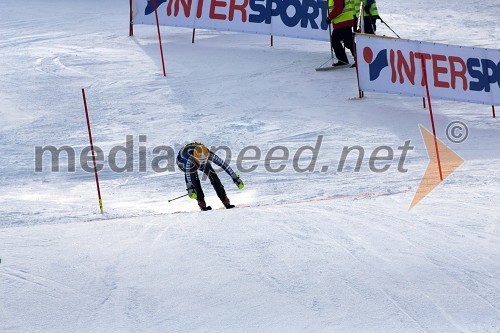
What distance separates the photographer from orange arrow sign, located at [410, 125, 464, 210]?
12141mm

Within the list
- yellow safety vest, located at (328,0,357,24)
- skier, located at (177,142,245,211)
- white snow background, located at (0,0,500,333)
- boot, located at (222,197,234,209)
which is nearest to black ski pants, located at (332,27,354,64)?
yellow safety vest, located at (328,0,357,24)

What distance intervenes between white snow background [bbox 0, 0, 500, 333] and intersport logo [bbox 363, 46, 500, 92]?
2.36ft

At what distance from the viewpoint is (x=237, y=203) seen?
12.8m

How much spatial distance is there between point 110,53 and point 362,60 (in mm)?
6402

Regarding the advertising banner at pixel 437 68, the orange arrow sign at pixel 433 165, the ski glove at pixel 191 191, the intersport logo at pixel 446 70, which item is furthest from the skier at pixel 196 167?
the advertising banner at pixel 437 68

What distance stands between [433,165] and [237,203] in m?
2.82

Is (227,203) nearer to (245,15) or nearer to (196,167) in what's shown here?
(196,167)

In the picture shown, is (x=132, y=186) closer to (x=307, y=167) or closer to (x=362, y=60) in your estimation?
(x=307, y=167)

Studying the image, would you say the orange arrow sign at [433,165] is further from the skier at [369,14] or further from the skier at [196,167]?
the skier at [369,14]

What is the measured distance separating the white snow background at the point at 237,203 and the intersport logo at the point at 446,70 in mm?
720

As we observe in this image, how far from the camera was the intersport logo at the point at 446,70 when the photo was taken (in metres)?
14.7

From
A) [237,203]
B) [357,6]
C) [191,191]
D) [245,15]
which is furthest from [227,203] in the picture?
[245,15]

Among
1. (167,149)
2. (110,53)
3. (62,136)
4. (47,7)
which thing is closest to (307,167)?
(167,149)

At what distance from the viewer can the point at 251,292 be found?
9375mm
